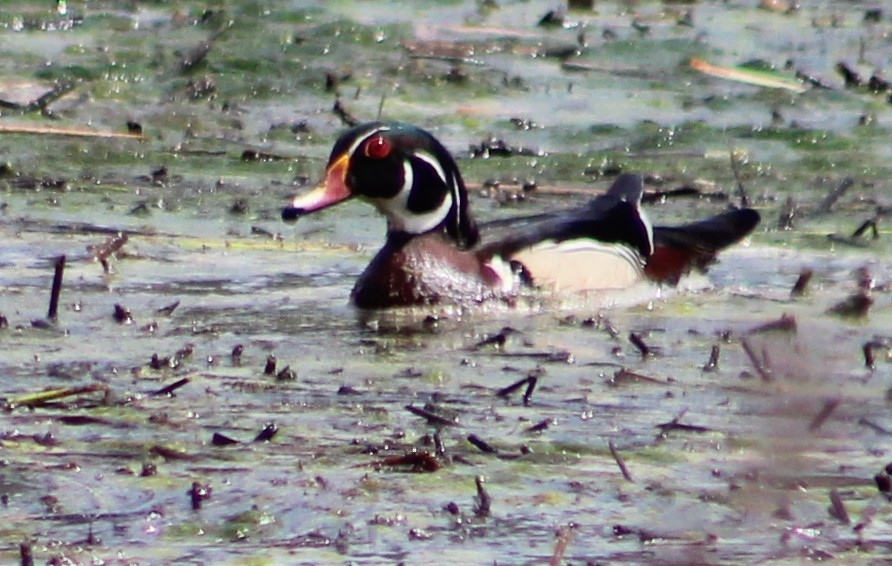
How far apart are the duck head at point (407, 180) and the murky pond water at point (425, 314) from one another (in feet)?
1.11

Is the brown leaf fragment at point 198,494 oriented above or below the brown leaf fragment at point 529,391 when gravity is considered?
below

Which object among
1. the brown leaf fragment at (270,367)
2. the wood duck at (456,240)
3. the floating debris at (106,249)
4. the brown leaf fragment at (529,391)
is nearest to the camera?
the brown leaf fragment at (529,391)

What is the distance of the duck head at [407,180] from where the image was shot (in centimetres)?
946

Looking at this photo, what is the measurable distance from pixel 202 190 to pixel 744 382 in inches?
169

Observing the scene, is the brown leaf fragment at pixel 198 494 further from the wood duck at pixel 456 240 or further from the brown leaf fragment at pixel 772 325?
the wood duck at pixel 456 240

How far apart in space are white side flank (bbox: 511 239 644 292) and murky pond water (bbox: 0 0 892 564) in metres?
0.12

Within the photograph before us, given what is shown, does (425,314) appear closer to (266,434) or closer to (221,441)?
(266,434)

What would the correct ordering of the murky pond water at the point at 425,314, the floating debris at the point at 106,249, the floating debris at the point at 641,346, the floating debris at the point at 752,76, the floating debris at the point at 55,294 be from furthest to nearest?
the floating debris at the point at 752,76 → the floating debris at the point at 106,249 → the floating debris at the point at 55,294 → the floating debris at the point at 641,346 → the murky pond water at the point at 425,314

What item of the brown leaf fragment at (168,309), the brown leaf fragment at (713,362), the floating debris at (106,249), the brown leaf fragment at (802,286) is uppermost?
the floating debris at (106,249)

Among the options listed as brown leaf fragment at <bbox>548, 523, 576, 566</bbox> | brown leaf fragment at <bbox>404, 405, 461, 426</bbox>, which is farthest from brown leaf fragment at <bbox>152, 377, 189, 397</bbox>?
brown leaf fragment at <bbox>548, 523, 576, 566</bbox>

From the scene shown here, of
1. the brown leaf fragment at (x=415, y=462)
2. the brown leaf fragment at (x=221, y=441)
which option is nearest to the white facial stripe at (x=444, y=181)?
the brown leaf fragment at (x=221, y=441)

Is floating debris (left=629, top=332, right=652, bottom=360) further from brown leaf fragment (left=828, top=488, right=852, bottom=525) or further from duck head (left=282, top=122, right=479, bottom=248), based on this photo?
brown leaf fragment (left=828, top=488, right=852, bottom=525)

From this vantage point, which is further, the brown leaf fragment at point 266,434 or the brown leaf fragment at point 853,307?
the brown leaf fragment at point 853,307

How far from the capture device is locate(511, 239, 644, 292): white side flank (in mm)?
9492
